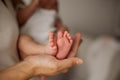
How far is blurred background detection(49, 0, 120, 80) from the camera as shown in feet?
2.53

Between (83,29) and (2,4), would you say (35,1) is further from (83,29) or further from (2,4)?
(83,29)

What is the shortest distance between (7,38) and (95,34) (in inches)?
31.5

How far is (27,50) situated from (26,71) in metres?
0.12

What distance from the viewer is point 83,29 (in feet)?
4.52

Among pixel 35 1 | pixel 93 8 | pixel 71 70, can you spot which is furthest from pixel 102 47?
pixel 93 8

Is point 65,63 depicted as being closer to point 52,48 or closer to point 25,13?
point 52,48

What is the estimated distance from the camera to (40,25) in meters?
0.76

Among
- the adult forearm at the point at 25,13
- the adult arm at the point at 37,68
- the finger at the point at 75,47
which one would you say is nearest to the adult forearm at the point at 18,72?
the adult arm at the point at 37,68

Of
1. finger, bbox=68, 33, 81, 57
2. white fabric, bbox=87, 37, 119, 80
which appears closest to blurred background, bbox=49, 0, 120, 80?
white fabric, bbox=87, 37, 119, 80

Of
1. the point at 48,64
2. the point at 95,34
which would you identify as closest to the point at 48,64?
the point at 48,64

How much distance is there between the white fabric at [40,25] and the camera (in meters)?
0.73

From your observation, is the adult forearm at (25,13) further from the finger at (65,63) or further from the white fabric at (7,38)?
the finger at (65,63)

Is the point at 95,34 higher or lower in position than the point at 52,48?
lower

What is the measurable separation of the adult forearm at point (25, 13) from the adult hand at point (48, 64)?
22 cm
